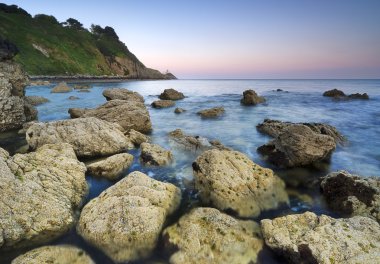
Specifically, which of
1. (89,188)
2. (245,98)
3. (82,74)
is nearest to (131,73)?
(82,74)

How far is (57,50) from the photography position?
5384 inches

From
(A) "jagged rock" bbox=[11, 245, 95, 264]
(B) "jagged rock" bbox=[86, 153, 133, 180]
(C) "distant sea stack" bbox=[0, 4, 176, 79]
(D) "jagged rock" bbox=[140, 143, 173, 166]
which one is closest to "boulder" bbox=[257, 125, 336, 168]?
(D) "jagged rock" bbox=[140, 143, 173, 166]

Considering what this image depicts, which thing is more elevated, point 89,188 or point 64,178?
point 64,178

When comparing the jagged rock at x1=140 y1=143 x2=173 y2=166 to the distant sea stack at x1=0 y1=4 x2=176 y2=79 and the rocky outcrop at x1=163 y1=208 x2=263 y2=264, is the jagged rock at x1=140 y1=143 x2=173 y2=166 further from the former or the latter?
the distant sea stack at x1=0 y1=4 x2=176 y2=79

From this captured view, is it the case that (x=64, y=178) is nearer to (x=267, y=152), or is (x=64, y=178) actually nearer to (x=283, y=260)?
(x=283, y=260)

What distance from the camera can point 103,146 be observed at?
17719 millimetres

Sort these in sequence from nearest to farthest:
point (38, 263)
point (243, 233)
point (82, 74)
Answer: point (38, 263) → point (243, 233) → point (82, 74)

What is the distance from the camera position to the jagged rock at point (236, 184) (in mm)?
12047

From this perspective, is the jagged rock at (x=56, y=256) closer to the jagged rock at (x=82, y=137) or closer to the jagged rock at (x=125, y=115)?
the jagged rock at (x=82, y=137)

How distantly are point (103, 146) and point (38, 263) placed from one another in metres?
10.0

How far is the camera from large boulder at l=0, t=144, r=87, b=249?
9.21 meters

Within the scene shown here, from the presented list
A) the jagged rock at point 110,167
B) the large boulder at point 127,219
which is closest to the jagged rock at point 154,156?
the jagged rock at point 110,167

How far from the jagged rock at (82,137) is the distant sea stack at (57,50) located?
105 m

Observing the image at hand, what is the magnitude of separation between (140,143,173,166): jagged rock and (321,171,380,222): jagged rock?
28.8 feet
